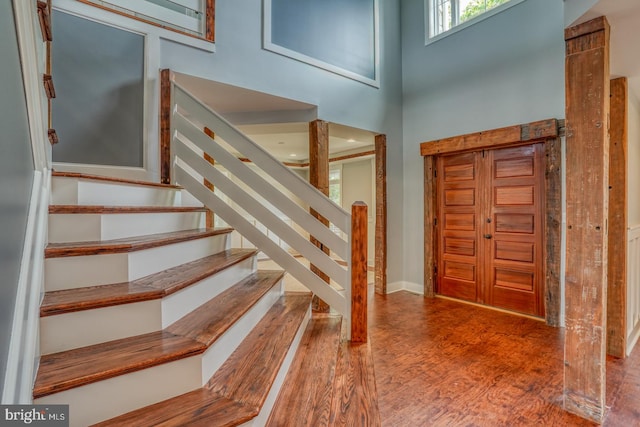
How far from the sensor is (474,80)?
→ 12.1ft

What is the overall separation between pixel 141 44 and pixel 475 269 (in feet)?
13.6

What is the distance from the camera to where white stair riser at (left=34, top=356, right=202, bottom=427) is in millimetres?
961

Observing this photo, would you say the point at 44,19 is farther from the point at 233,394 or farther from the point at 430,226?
the point at 430,226

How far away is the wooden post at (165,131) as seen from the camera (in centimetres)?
254

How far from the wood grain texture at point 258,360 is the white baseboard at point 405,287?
2.46 metres

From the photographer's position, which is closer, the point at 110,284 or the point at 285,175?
the point at 110,284

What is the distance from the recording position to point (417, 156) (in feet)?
13.9

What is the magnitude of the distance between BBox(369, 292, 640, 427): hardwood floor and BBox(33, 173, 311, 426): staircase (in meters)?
0.86

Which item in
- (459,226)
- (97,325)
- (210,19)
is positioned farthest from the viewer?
(459,226)

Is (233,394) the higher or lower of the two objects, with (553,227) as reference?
lower

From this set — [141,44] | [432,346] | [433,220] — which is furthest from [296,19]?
[432,346]

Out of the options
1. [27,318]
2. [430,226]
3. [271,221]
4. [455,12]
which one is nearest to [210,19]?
[271,221]

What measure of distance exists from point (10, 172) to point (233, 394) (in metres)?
1.01

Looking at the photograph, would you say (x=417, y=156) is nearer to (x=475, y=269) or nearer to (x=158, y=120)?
(x=475, y=269)
